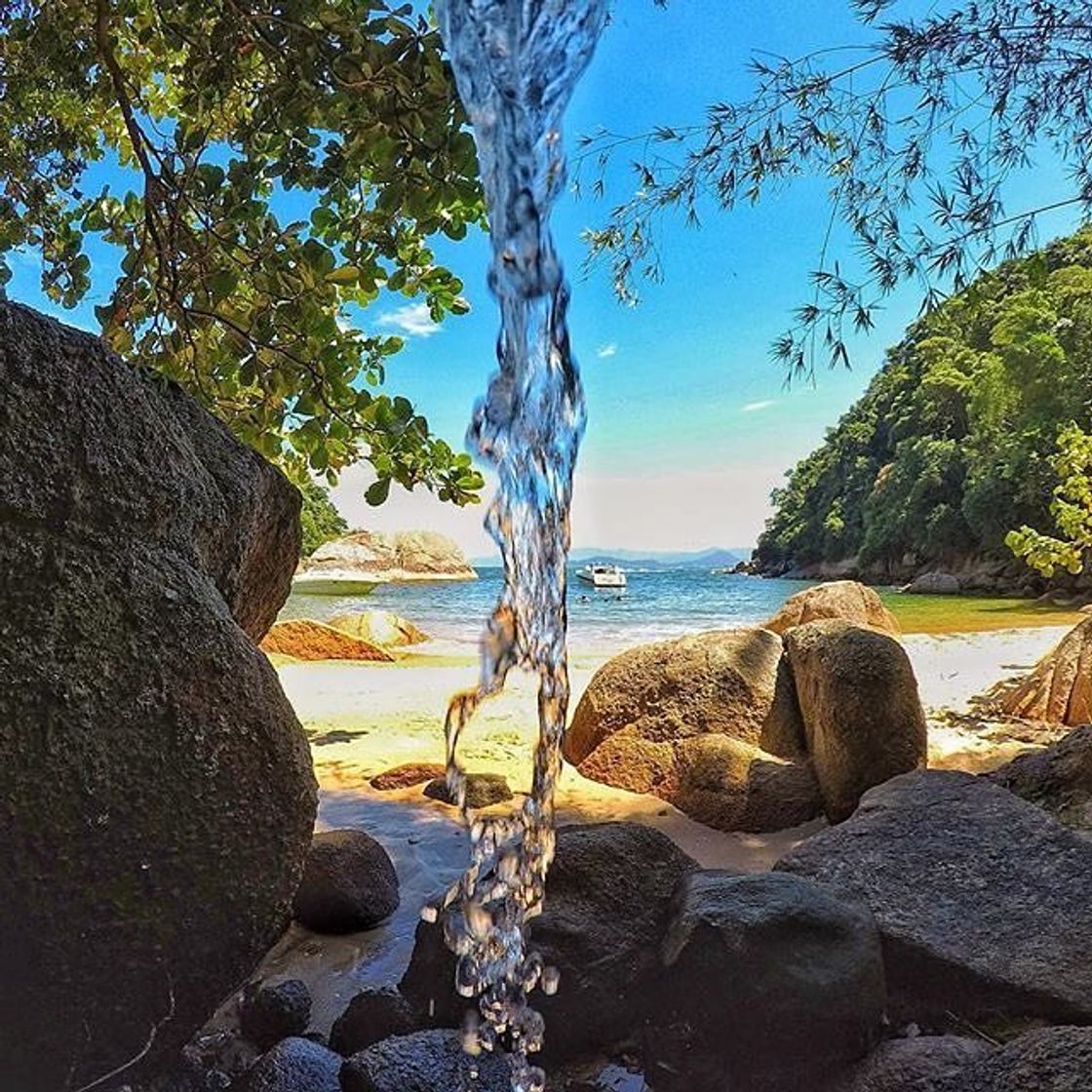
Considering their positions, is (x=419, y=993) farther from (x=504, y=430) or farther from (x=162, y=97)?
(x=162, y=97)

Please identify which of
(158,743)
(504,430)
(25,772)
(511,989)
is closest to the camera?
(25,772)

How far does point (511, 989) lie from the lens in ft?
7.15

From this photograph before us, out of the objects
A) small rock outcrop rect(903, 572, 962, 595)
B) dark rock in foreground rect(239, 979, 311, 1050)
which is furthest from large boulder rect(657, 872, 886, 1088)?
small rock outcrop rect(903, 572, 962, 595)

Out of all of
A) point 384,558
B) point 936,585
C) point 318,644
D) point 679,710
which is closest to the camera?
point 679,710

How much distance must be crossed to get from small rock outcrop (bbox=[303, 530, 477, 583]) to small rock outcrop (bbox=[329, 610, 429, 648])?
104 feet

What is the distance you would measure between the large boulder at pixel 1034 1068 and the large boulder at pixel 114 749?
139 centimetres

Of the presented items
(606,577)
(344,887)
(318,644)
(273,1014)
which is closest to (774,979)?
(273,1014)

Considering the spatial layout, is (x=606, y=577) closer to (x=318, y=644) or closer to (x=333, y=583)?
(x=333, y=583)

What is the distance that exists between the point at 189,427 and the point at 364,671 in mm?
8673

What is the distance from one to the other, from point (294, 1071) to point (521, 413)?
1.69 metres

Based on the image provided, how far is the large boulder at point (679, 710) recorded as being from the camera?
4.76 m

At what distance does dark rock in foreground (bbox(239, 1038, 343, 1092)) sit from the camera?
1.77 metres

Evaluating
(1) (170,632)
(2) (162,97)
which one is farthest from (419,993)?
(2) (162,97)

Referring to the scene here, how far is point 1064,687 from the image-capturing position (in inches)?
241
